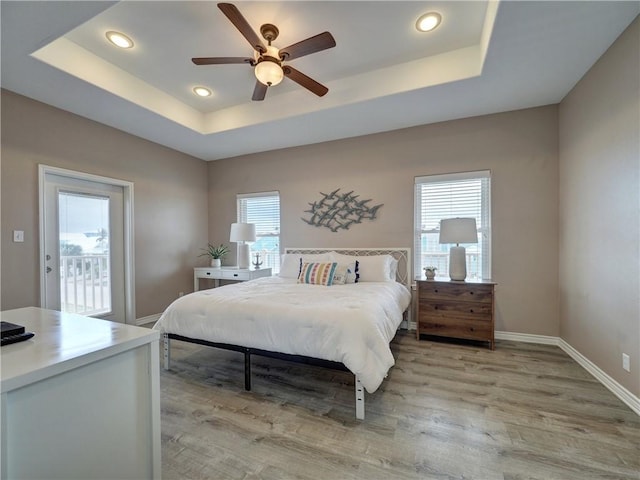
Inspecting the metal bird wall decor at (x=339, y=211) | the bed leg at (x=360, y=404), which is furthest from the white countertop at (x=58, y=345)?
the metal bird wall decor at (x=339, y=211)

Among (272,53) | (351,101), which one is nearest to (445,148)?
(351,101)

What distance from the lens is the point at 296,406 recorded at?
83.6 inches

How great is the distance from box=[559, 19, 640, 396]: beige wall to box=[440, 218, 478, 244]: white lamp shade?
914 mm

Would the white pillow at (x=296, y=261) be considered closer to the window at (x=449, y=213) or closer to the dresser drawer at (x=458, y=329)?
the window at (x=449, y=213)

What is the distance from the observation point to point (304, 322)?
212 centimetres

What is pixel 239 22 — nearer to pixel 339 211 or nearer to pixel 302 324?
pixel 302 324

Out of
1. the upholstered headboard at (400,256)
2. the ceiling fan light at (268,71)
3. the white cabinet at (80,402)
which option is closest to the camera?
the white cabinet at (80,402)

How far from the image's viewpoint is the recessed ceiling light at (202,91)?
3419mm

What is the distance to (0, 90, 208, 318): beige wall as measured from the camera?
2908 millimetres

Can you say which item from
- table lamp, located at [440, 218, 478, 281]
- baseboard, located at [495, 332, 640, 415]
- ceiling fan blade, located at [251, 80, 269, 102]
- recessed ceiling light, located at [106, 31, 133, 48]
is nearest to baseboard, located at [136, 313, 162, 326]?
recessed ceiling light, located at [106, 31, 133, 48]

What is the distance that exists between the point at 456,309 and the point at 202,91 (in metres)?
3.92

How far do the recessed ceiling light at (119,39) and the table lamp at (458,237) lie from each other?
359cm

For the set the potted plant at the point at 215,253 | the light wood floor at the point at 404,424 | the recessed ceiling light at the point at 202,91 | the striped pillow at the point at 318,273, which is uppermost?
the recessed ceiling light at the point at 202,91

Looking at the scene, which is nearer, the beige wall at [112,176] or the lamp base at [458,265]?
the beige wall at [112,176]
